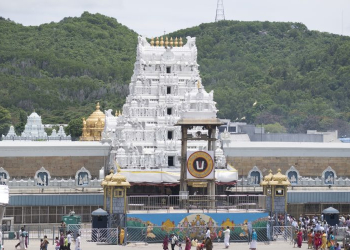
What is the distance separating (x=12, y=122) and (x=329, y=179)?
82.1 m

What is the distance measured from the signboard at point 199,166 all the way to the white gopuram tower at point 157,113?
8.92m

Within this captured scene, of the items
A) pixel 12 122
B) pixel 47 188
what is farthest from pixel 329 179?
pixel 12 122

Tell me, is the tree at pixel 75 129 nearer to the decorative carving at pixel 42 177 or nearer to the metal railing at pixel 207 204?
the decorative carving at pixel 42 177

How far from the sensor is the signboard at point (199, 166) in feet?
230

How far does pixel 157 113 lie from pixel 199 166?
Result: 15584mm

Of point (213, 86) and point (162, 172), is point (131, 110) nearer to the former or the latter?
point (162, 172)

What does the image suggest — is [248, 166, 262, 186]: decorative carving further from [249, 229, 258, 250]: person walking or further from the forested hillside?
the forested hillside

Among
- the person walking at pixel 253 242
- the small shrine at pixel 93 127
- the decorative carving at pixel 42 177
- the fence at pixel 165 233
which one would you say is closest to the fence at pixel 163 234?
the fence at pixel 165 233

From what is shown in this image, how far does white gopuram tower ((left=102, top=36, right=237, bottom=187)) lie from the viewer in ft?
264

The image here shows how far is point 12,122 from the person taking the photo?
165000 millimetres

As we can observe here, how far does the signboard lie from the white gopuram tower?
8.92 m

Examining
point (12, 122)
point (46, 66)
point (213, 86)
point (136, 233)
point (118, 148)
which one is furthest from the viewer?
point (46, 66)

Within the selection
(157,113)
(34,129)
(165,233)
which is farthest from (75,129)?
(165,233)

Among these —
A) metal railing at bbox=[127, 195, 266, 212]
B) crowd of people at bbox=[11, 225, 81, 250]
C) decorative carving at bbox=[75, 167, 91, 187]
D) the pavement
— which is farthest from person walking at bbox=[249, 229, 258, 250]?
decorative carving at bbox=[75, 167, 91, 187]
